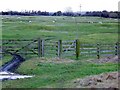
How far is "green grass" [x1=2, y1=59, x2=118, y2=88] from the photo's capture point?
1781 centimetres

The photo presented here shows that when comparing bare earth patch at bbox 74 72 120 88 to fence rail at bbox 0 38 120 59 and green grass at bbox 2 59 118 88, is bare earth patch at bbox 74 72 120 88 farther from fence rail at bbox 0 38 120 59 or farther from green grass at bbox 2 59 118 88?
fence rail at bbox 0 38 120 59

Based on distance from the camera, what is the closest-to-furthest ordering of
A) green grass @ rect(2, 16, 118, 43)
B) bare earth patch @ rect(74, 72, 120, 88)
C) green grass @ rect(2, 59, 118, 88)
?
1. bare earth patch @ rect(74, 72, 120, 88)
2. green grass @ rect(2, 59, 118, 88)
3. green grass @ rect(2, 16, 118, 43)

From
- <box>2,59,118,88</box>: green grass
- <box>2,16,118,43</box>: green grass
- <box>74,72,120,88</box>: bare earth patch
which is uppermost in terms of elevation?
<box>74,72,120,88</box>: bare earth patch

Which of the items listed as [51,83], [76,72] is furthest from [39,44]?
[51,83]

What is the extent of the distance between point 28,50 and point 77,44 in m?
4.14

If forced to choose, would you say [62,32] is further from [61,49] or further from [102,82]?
[102,82]

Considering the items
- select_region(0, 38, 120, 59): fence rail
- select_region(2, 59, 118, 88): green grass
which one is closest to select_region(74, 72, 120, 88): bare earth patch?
select_region(2, 59, 118, 88): green grass

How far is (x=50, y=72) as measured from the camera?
22.2 meters

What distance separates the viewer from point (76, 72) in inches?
843

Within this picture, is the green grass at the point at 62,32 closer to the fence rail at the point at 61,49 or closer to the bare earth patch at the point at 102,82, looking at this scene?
the fence rail at the point at 61,49

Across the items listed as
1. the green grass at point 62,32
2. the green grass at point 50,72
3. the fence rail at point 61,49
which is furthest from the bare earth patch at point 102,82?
the green grass at point 62,32

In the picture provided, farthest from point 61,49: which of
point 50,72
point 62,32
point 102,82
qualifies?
point 62,32

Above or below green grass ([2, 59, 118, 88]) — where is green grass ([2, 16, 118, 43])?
below

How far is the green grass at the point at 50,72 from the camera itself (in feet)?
58.4
